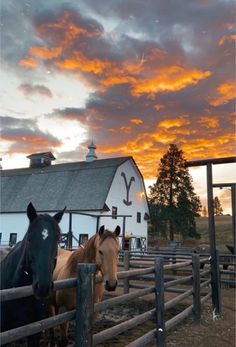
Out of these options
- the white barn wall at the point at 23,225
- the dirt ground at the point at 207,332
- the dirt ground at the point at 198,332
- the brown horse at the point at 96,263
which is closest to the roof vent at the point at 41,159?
the white barn wall at the point at 23,225

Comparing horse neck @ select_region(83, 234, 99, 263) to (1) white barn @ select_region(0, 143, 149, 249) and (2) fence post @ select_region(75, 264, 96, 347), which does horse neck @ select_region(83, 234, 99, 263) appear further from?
(1) white barn @ select_region(0, 143, 149, 249)

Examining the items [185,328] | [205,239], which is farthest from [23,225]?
[205,239]

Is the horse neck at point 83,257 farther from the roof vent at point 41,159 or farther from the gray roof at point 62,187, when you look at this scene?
the roof vent at point 41,159

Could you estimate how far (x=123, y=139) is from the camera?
19047 millimetres

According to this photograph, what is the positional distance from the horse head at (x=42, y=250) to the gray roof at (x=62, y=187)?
26948 millimetres

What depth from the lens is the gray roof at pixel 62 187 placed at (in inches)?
1260

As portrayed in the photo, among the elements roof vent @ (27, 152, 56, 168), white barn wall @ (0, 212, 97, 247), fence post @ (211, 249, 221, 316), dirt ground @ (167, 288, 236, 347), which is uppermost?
roof vent @ (27, 152, 56, 168)

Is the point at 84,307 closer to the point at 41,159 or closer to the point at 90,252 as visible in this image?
the point at 90,252

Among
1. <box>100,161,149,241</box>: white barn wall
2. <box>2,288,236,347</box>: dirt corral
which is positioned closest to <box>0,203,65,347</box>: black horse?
<box>2,288,236,347</box>: dirt corral

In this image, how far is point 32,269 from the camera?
329 cm

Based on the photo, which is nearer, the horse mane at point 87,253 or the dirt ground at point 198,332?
the horse mane at point 87,253

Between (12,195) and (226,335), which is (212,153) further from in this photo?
(12,195)

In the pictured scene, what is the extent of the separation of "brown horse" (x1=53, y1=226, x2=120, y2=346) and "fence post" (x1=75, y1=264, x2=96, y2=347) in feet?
2.55

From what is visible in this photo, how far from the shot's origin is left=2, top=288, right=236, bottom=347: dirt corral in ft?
20.6
